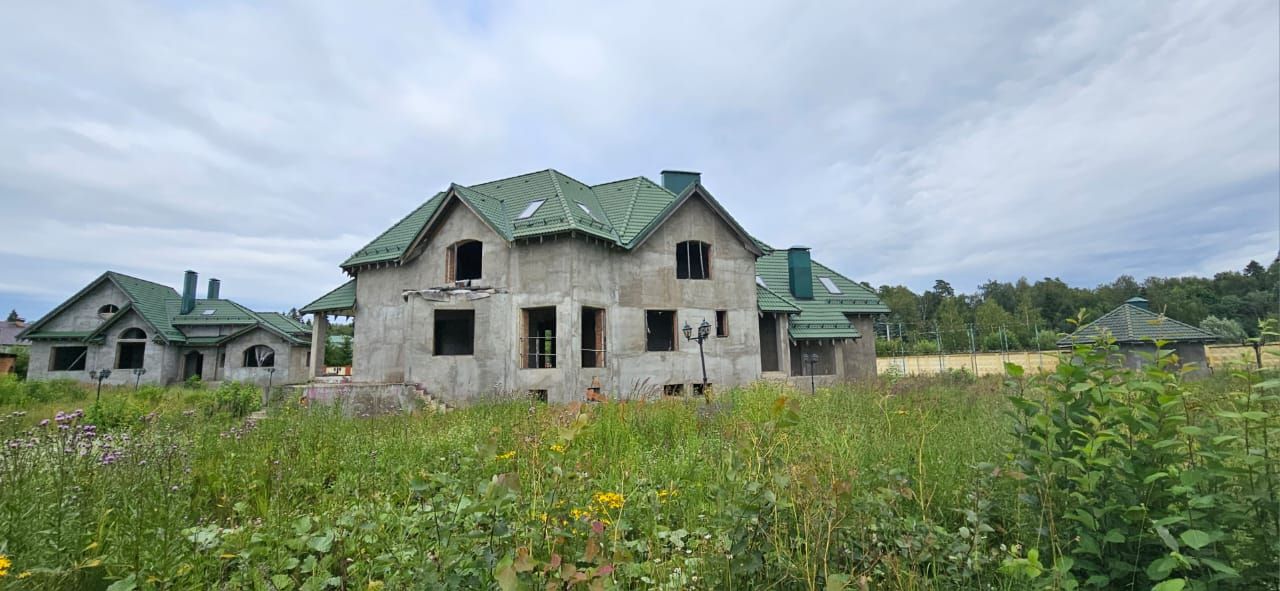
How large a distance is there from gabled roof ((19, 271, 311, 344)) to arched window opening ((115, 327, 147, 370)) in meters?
0.95

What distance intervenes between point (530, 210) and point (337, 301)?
308 inches

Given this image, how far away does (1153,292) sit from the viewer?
7894 centimetres

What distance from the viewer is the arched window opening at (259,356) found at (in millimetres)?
27406

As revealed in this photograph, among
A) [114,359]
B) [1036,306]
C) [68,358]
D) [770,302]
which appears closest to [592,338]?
[770,302]

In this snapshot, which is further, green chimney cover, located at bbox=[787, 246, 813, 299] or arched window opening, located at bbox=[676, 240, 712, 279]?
green chimney cover, located at bbox=[787, 246, 813, 299]

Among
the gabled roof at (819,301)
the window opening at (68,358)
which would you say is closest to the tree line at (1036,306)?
the gabled roof at (819,301)

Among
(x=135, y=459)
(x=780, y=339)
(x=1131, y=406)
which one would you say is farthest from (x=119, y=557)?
(x=780, y=339)

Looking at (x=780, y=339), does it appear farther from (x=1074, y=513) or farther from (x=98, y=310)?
(x=98, y=310)

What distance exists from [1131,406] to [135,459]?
6544mm

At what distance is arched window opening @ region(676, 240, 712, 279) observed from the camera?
17.2m

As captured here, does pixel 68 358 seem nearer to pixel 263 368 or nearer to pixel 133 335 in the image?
pixel 133 335

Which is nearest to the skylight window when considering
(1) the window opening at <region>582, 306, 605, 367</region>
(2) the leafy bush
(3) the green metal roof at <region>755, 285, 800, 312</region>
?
(1) the window opening at <region>582, 306, 605, 367</region>

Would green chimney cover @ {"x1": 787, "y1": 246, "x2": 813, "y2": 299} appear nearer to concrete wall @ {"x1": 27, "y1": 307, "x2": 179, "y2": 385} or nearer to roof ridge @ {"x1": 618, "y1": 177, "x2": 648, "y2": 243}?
roof ridge @ {"x1": 618, "y1": 177, "x2": 648, "y2": 243}

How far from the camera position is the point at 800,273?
2144cm
